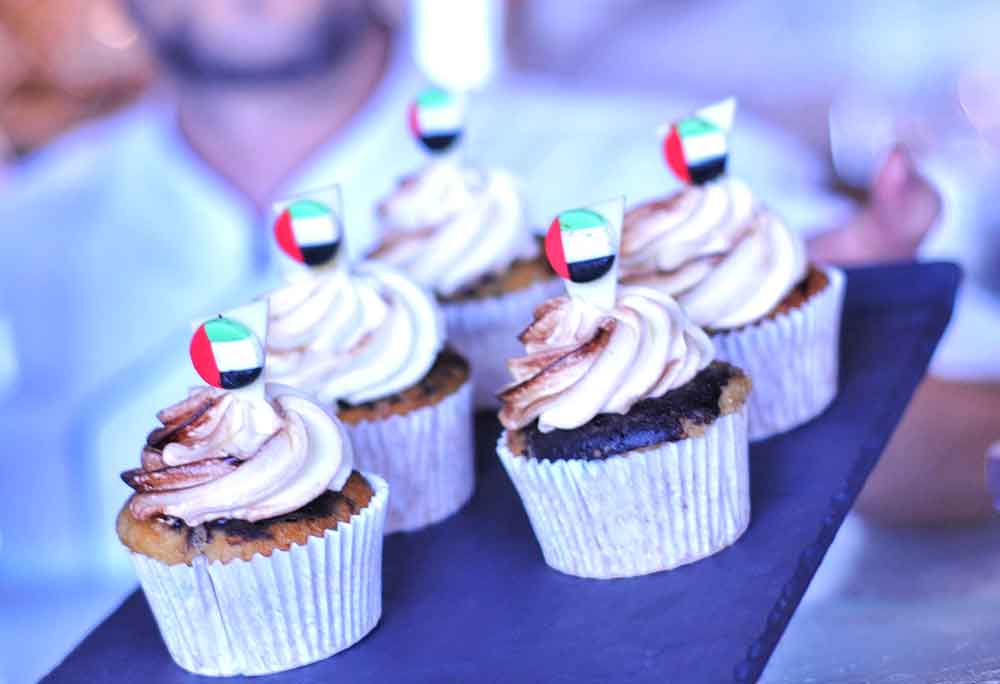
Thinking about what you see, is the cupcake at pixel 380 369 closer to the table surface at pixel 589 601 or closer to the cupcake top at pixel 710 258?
the table surface at pixel 589 601

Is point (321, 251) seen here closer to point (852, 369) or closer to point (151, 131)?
point (852, 369)

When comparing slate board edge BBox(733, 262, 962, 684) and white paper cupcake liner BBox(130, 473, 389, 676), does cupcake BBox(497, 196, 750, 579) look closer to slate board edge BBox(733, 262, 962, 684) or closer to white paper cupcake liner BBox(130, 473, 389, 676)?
slate board edge BBox(733, 262, 962, 684)

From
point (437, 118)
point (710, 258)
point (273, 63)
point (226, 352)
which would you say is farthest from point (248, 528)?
point (273, 63)

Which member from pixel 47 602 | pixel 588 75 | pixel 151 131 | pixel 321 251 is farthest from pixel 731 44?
pixel 321 251

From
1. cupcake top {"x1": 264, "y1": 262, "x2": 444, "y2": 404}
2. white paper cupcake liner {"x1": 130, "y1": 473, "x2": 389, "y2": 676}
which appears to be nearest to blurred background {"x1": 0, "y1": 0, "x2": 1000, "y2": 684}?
cupcake top {"x1": 264, "y1": 262, "x2": 444, "y2": 404}

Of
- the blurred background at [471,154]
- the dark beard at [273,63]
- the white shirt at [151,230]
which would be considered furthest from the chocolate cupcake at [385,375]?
the dark beard at [273,63]

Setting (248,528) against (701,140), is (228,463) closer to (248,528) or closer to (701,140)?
(248,528)
